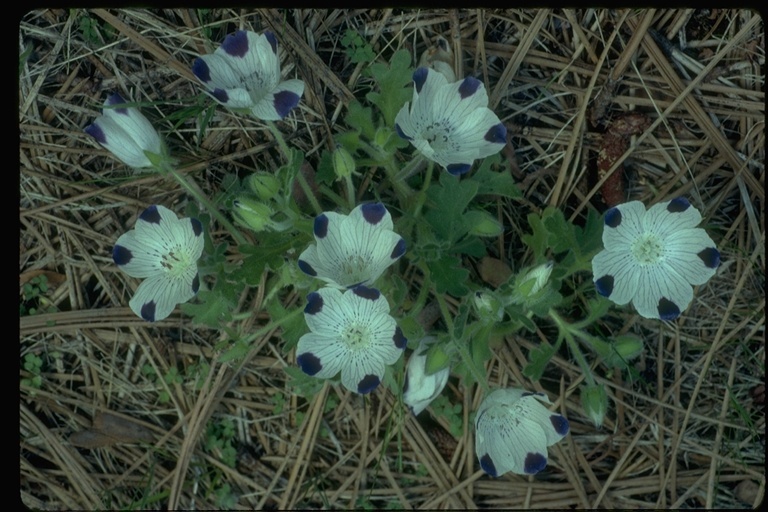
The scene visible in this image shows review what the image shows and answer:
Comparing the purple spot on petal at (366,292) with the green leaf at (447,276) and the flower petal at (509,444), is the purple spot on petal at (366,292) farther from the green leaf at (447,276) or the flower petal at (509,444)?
the flower petal at (509,444)

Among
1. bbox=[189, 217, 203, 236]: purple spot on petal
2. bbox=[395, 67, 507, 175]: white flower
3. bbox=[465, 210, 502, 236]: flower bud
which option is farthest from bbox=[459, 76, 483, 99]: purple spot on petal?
bbox=[189, 217, 203, 236]: purple spot on petal

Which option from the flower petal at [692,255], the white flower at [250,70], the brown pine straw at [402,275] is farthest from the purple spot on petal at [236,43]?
the flower petal at [692,255]

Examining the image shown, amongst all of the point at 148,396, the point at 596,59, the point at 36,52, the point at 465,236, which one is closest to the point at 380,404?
the point at 465,236

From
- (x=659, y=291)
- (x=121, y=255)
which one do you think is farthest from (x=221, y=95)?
(x=659, y=291)

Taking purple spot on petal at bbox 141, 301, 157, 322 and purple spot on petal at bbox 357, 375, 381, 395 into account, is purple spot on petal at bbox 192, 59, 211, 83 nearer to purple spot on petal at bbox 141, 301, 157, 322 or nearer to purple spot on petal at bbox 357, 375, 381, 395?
purple spot on petal at bbox 141, 301, 157, 322

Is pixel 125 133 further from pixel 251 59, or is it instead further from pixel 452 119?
pixel 452 119

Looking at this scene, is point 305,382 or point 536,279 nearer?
point 536,279

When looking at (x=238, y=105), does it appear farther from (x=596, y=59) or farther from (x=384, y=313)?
(x=596, y=59)
